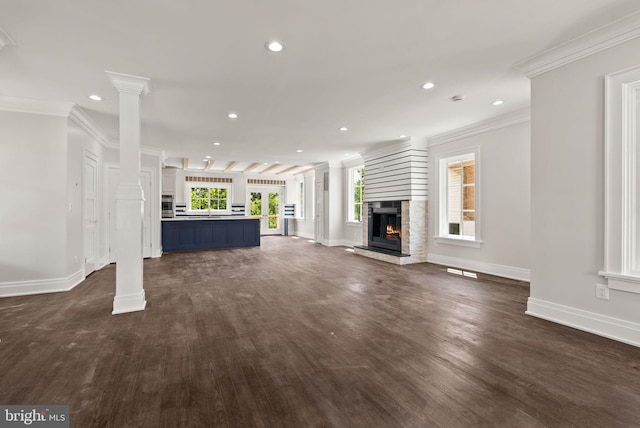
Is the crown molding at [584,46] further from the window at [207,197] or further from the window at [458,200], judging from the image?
the window at [207,197]

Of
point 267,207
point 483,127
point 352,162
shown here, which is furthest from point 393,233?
point 267,207

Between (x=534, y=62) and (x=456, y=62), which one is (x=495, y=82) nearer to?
(x=534, y=62)

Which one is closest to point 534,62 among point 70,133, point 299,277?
point 299,277

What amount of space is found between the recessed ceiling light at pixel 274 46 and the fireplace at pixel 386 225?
4.52 metres

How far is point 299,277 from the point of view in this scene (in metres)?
5.04

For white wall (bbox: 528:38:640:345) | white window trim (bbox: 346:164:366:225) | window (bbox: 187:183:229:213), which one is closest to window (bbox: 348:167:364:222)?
white window trim (bbox: 346:164:366:225)

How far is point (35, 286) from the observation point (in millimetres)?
4078

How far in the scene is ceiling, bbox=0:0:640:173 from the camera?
2236mm

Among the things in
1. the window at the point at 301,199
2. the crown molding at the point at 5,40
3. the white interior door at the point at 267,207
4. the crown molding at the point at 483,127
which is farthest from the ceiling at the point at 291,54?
the window at the point at 301,199

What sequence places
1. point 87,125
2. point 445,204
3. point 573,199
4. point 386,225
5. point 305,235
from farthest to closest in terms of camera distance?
point 305,235, point 386,225, point 445,204, point 87,125, point 573,199

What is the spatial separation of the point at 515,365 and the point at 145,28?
3.97 metres

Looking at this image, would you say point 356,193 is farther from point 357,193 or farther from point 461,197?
point 461,197

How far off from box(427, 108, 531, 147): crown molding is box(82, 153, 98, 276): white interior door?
6643 mm

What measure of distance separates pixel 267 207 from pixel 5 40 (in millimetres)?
10530
